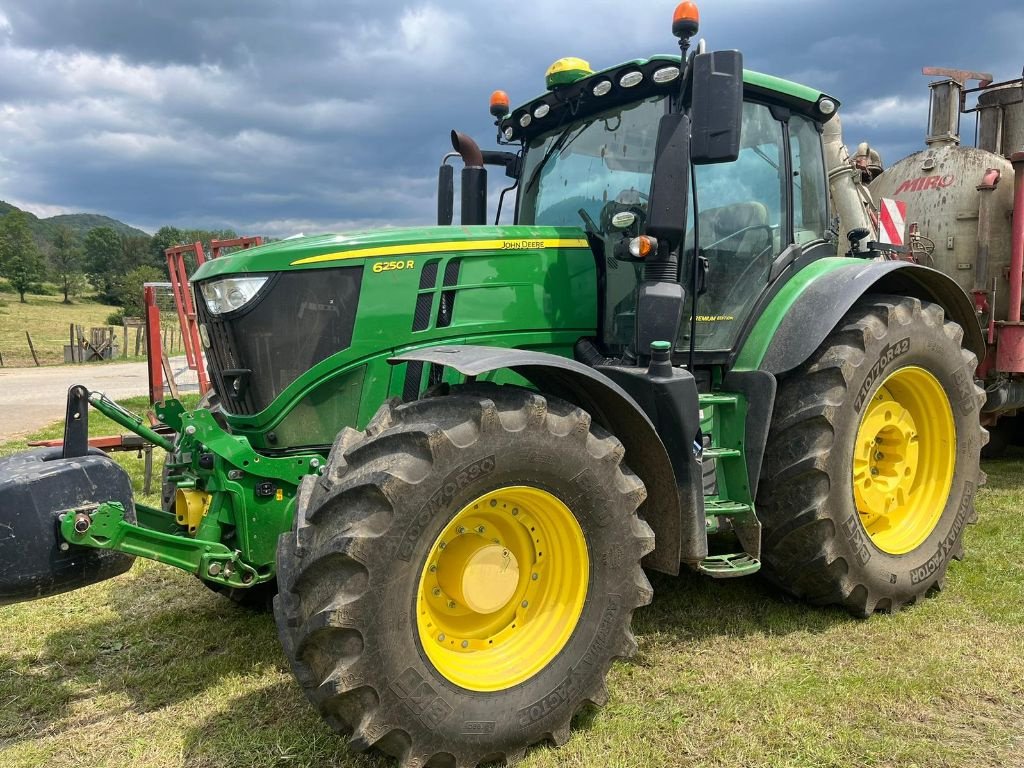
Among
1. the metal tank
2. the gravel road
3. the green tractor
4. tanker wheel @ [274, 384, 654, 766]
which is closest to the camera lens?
tanker wheel @ [274, 384, 654, 766]

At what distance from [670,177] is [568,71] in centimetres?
104

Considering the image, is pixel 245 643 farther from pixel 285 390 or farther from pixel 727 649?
pixel 727 649

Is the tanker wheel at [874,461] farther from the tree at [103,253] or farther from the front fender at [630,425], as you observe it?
the tree at [103,253]

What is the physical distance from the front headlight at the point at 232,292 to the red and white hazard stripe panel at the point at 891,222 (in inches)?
205

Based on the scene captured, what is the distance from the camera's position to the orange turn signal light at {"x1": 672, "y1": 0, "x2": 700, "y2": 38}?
310 centimetres

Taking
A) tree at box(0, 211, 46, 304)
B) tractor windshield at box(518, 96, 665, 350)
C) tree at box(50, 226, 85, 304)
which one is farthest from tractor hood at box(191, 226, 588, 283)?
tree at box(50, 226, 85, 304)

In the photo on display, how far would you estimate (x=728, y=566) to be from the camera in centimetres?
344

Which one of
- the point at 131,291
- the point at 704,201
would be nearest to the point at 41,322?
the point at 131,291

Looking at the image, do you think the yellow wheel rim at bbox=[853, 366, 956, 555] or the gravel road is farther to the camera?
the gravel road

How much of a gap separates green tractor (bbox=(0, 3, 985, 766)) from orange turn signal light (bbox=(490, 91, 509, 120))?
2cm

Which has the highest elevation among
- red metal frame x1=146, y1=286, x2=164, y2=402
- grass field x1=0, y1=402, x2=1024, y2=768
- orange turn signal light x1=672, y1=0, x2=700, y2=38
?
orange turn signal light x1=672, y1=0, x2=700, y2=38

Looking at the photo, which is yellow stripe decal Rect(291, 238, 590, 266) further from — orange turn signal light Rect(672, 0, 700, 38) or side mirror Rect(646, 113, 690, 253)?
orange turn signal light Rect(672, 0, 700, 38)

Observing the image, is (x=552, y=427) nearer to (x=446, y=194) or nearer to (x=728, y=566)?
(x=728, y=566)

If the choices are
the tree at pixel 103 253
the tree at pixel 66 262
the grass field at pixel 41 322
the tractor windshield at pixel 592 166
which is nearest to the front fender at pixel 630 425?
the tractor windshield at pixel 592 166
